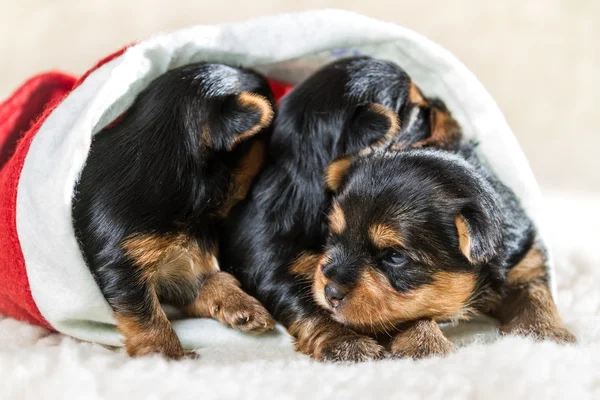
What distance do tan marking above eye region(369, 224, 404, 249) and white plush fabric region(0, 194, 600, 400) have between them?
31 centimetres

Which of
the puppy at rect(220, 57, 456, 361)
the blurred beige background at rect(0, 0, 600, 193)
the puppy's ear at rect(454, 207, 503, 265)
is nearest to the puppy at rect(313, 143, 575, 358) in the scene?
the puppy's ear at rect(454, 207, 503, 265)

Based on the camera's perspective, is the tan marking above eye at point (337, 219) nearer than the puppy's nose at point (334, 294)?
No

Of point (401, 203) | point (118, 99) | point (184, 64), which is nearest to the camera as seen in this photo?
point (401, 203)

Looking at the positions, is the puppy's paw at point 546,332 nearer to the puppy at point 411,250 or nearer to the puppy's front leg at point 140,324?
the puppy at point 411,250

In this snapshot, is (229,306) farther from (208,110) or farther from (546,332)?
(546,332)

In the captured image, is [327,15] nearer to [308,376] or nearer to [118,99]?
[118,99]

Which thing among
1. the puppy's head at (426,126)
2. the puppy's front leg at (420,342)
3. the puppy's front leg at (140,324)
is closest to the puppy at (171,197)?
the puppy's front leg at (140,324)

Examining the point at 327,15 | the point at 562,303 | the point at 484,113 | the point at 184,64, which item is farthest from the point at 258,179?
the point at 562,303

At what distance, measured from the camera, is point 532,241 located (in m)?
2.27

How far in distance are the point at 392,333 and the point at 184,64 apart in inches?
44.0

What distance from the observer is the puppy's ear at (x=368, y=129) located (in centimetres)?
221

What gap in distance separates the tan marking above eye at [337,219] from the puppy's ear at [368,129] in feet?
0.88

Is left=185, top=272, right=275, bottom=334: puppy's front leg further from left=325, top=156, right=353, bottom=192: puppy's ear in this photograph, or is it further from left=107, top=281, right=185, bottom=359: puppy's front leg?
left=325, top=156, right=353, bottom=192: puppy's ear

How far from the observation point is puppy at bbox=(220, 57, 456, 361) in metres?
2.05
